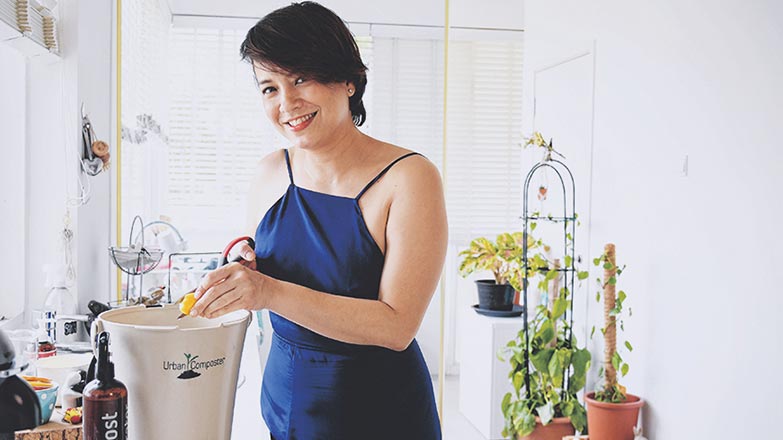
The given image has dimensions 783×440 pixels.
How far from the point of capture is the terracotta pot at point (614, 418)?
2838 millimetres

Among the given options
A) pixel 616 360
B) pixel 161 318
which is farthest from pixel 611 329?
pixel 161 318

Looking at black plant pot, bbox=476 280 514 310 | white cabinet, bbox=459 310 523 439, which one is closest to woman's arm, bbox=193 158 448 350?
white cabinet, bbox=459 310 523 439

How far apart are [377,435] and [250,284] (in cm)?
44

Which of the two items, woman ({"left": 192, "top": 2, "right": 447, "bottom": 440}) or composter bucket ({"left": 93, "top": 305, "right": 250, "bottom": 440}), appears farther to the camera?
woman ({"left": 192, "top": 2, "right": 447, "bottom": 440})

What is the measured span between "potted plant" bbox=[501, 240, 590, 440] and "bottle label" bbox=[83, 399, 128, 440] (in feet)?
7.61

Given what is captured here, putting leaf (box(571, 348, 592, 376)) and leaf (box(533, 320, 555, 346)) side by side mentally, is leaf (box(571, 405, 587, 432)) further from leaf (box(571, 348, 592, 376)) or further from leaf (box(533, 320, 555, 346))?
leaf (box(533, 320, 555, 346))

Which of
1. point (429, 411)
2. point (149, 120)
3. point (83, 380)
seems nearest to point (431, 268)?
point (429, 411)

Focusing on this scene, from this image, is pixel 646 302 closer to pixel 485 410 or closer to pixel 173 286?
pixel 485 410

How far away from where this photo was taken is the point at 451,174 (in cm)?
496

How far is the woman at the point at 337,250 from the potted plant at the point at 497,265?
90.8 inches

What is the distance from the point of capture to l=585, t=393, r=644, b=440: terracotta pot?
284cm

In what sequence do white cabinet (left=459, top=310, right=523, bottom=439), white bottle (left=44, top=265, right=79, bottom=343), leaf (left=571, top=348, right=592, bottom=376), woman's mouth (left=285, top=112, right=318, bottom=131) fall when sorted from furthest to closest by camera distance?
white cabinet (left=459, top=310, right=523, bottom=439) < leaf (left=571, top=348, right=592, bottom=376) < white bottle (left=44, top=265, right=79, bottom=343) < woman's mouth (left=285, top=112, right=318, bottom=131)

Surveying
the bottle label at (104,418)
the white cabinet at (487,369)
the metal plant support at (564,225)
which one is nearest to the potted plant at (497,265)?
the white cabinet at (487,369)

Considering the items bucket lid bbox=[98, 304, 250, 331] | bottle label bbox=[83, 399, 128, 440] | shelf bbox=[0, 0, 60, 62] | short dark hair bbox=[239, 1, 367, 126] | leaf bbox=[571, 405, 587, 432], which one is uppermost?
shelf bbox=[0, 0, 60, 62]
